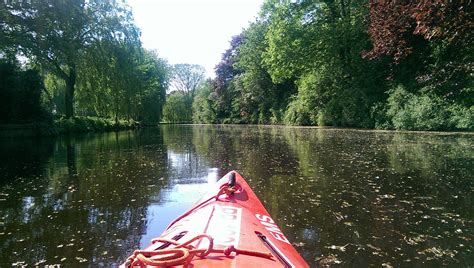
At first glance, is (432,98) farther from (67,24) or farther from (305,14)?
(67,24)

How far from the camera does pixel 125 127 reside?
3759cm

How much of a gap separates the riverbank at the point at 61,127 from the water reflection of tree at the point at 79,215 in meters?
12.8

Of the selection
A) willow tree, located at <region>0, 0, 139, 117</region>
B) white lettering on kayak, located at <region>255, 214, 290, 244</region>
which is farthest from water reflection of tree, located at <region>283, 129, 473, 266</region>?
willow tree, located at <region>0, 0, 139, 117</region>

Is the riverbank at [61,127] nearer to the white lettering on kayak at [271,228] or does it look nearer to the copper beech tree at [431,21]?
the copper beech tree at [431,21]

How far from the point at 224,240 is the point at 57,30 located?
2097 centimetres

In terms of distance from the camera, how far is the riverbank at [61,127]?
19.7 m

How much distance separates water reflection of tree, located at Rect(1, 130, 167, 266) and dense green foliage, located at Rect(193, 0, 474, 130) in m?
6.77

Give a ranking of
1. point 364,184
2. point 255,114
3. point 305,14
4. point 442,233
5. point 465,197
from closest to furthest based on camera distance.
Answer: point 442,233 < point 465,197 < point 364,184 < point 305,14 < point 255,114

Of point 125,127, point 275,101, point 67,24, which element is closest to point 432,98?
point 67,24

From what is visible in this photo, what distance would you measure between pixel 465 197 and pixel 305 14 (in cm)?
2516

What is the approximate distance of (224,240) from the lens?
2.22m

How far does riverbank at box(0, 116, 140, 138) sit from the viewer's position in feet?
64.6

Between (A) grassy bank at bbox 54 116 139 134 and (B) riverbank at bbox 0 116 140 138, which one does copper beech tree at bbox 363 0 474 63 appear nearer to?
(B) riverbank at bbox 0 116 140 138

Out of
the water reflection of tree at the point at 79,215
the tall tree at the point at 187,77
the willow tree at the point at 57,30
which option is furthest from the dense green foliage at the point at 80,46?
the tall tree at the point at 187,77
